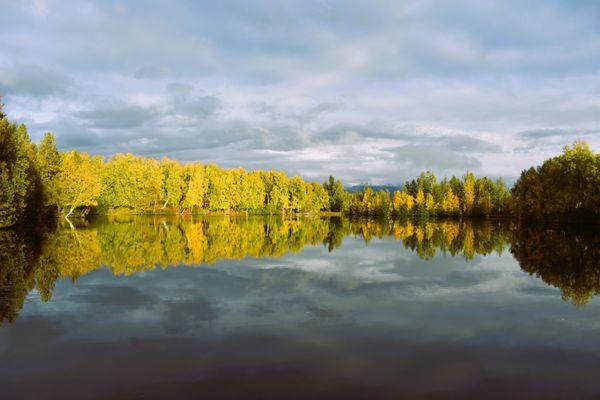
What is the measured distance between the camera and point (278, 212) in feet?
455

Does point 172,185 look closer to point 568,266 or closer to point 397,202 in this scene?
point 397,202

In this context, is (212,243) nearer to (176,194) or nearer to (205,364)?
(205,364)

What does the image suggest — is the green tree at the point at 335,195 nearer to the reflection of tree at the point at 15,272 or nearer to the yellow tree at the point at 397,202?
the yellow tree at the point at 397,202

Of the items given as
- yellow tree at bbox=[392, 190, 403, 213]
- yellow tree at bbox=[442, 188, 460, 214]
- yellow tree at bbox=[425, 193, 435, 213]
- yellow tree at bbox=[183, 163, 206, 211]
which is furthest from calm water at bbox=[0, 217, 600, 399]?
yellow tree at bbox=[392, 190, 403, 213]

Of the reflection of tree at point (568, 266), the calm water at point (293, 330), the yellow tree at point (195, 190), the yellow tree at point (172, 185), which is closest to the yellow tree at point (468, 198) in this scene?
the yellow tree at point (195, 190)

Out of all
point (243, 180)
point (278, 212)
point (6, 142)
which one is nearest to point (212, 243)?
point (6, 142)

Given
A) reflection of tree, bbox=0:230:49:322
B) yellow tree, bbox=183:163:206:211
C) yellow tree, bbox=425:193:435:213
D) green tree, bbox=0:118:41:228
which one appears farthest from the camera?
yellow tree, bbox=425:193:435:213

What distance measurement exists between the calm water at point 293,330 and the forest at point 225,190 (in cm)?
2701

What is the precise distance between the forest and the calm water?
27.0 meters

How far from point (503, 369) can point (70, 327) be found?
→ 36.5 ft

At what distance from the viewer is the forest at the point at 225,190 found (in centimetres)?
4850

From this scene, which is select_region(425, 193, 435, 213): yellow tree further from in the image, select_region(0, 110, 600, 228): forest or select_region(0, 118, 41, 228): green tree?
select_region(0, 118, 41, 228): green tree

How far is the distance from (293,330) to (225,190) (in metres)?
108

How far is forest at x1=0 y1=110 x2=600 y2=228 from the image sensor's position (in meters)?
48.5
